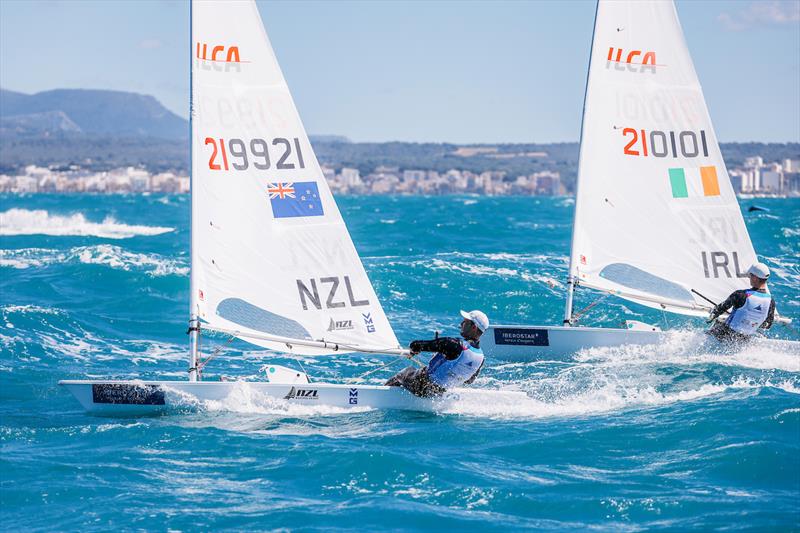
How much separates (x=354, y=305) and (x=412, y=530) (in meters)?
4.42

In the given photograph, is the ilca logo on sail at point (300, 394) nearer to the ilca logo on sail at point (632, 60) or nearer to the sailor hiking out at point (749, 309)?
the sailor hiking out at point (749, 309)

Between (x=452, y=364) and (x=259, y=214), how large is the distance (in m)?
2.83

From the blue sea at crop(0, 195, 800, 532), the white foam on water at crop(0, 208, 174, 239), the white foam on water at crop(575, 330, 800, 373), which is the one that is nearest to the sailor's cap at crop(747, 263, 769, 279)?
the white foam on water at crop(575, 330, 800, 373)

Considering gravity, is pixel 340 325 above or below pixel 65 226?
above

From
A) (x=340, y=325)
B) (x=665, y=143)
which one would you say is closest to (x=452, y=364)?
(x=340, y=325)

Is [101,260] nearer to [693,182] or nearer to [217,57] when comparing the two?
[693,182]

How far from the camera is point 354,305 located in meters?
12.9

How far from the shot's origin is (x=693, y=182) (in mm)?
17281

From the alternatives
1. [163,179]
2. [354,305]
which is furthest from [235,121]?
[163,179]

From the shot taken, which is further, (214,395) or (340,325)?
(340,325)

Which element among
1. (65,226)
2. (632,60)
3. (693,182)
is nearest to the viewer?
(632,60)

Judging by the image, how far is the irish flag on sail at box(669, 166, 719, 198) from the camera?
1725cm

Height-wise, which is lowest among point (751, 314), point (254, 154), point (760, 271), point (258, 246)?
point (751, 314)

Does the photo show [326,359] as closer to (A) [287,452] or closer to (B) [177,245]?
(A) [287,452]
